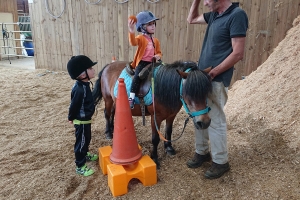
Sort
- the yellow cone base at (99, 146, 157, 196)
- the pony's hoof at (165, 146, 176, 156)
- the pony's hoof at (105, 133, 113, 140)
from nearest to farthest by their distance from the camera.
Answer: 1. the yellow cone base at (99, 146, 157, 196)
2. the pony's hoof at (165, 146, 176, 156)
3. the pony's hoof at (105, 133, 113, 140)

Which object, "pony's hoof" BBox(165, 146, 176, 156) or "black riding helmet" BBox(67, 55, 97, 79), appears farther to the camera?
"pony's hoof" BBox(165, 146, 176, 156)

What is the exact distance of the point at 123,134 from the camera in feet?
7.70

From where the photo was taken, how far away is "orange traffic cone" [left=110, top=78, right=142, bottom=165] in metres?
2.32

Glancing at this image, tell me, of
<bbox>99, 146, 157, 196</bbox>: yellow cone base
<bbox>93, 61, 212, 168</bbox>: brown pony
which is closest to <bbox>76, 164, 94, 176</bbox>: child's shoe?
<bbox>99, 146, 157, 196</bbox>: yellow cone base

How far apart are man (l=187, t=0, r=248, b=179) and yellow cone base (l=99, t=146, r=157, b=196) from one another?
24.2 inches

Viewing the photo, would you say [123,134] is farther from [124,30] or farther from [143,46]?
[124,30]

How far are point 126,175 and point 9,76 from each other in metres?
6.82

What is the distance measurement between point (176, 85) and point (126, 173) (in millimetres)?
986

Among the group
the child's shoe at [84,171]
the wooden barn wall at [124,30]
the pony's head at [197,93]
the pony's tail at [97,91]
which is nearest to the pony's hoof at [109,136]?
the pony's tail at [97,91]

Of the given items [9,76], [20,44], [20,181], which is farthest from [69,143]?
[20,44]

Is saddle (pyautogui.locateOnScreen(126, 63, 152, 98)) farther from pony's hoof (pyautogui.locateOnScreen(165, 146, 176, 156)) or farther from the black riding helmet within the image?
pony's hoof (pyautogui.locateOnScreen(165, 146, 176, 156))

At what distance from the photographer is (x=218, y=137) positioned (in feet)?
7.69

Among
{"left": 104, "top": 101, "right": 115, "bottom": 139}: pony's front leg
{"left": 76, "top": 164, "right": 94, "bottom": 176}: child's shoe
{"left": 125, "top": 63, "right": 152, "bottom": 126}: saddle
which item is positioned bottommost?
{"left": 76, "top": 164, "right": 94, "bottom": 176}: child's shoe

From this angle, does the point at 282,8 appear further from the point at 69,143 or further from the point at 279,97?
the point at 69,143
